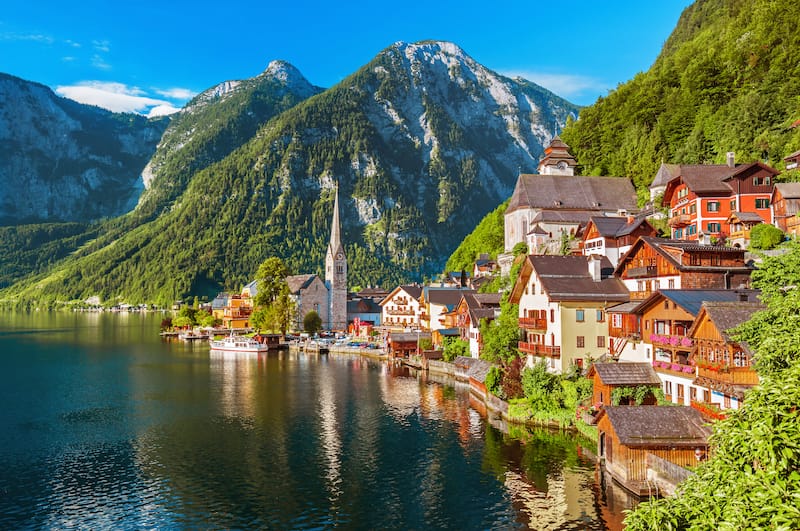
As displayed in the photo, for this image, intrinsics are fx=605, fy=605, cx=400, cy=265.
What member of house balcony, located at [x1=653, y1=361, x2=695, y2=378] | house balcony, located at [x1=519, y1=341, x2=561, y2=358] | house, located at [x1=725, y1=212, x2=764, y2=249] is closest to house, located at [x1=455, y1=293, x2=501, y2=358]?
house balcony, located at [x1=519, y1=341, x2=561, y2=358]

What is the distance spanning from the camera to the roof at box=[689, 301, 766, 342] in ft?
117

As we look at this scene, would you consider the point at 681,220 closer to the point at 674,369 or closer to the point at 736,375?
the point at 674,369

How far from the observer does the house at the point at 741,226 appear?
64000mm

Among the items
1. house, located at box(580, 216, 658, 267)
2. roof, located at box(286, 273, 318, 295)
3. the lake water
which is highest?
house, located at box(580, 216, 658, 267)

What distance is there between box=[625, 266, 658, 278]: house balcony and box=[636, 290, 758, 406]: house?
20.2 feet

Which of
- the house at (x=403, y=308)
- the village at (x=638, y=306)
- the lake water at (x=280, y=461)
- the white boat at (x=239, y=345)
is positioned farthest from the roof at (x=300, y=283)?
the lake water at (x=280, y=461)

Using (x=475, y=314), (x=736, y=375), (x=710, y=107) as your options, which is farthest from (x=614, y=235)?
(x=710, y=107)

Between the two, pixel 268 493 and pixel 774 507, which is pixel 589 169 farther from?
pixel 774 507

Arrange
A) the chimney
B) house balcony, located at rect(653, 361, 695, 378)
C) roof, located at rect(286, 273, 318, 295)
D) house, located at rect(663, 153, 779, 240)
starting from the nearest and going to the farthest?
house balcony, located at rect(653, 361, 695, 378) → the chimney → house, located at rect(663, 153, 779, 240) → roof, located at rect(286, 273, 318, 295)

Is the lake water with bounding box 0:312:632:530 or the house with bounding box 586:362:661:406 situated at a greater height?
the house with bounding box 586:362:661:406

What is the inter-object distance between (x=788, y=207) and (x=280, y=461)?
56155 mm

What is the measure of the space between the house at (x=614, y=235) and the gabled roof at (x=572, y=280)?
19.1ft

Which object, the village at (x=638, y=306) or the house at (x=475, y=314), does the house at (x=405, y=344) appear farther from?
the house at (x=475, y=314)

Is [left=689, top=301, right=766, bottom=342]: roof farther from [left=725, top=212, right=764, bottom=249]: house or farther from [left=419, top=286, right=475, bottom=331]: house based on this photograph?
[left=419, top=286, right=475, bottom=331]: house
